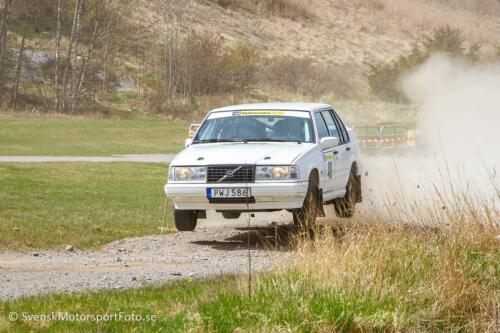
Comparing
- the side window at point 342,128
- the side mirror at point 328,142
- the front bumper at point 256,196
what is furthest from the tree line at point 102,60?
the front bumper at point 256,196

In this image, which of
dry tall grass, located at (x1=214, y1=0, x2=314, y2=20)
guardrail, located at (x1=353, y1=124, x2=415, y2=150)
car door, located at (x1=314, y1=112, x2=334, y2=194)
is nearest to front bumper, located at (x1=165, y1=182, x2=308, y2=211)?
car door, located at (x1=314, y1=112, x2=334, y2=194)

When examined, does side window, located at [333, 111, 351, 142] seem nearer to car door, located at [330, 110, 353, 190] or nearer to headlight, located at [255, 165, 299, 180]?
car door, located at [330, 110, 353, 190]

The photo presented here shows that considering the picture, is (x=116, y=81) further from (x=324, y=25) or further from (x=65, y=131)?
(x=324, y=25)

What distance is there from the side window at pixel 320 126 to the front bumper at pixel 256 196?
1635mm

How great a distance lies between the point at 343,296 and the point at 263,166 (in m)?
3.81

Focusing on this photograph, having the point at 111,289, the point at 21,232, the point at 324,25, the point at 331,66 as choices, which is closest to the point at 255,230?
the point at 21,232

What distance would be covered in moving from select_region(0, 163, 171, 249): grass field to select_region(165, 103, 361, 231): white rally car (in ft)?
5.46

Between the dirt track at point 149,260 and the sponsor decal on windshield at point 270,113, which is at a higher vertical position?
the sponsor decal on windshield at point 270,113

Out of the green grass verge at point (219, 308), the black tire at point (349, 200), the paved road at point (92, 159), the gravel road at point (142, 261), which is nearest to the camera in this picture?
the green grass verge at point (219, 308)

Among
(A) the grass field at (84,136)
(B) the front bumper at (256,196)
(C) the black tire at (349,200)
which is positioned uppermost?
(B) the front bumper at (256,196)

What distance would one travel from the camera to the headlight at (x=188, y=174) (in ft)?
41.8

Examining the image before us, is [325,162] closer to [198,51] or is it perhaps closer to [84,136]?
[84,136]

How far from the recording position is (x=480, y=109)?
43438 millimetres

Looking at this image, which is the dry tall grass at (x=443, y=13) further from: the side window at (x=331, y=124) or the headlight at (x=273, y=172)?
the headlight at (x=273, y=172)
